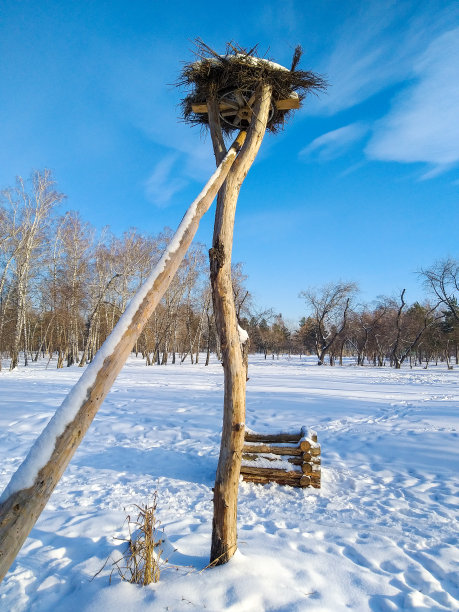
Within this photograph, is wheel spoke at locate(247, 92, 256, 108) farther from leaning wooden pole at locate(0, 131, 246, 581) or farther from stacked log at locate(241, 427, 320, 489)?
stacked log at locate(241, 427, 320, 489)

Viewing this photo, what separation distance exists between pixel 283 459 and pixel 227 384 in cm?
304

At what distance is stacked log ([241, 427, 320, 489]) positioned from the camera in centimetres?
499

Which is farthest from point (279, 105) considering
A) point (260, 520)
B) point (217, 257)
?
point (260, 520)

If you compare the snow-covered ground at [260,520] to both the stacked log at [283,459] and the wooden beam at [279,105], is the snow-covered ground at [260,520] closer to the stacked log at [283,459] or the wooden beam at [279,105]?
the stacked log at [283,459]

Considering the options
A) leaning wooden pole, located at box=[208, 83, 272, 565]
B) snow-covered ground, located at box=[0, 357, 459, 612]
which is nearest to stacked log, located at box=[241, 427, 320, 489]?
snow-covered ground, located at box=[0, 357, 459, 612]

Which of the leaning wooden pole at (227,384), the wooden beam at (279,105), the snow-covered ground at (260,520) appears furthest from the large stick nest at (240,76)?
the snow-covered ground at (260,520)

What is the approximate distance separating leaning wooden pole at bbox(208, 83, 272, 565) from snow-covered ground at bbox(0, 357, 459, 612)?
252mm

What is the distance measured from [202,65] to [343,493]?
18.4 feet

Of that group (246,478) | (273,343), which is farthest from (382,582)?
(273,343)

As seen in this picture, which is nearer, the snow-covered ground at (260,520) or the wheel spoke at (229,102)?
the snow-covered ground at (260,520)

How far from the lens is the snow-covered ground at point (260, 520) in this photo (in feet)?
7.88

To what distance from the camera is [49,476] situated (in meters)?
1.41

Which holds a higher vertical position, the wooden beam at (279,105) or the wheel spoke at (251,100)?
the wooden beam at (279,105)

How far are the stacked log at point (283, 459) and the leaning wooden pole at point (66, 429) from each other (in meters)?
4.08
